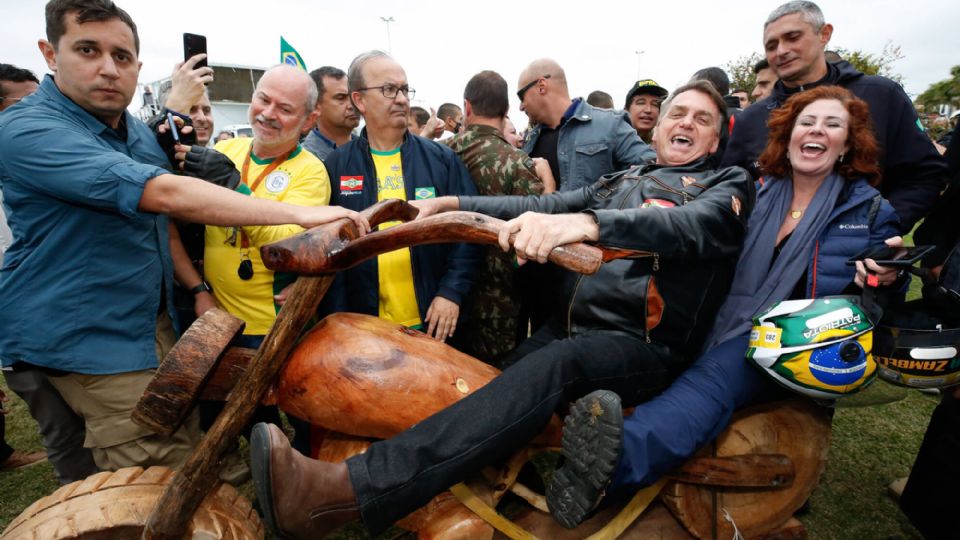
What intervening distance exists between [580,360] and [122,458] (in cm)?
210

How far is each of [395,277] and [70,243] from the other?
58.6 inches

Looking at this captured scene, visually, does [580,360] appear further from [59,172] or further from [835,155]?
[59,172]

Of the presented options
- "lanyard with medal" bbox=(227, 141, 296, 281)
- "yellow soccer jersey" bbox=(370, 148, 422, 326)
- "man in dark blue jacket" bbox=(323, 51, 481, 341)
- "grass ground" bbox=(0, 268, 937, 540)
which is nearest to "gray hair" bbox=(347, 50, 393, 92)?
"man in dark blue jacket" bbox=(323, 51, 481, 341)

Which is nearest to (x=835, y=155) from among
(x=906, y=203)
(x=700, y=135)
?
(x=700, y=135)

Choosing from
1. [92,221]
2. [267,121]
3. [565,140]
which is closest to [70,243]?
[92,221]

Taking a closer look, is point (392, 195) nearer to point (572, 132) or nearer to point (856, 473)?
point (572, 132)

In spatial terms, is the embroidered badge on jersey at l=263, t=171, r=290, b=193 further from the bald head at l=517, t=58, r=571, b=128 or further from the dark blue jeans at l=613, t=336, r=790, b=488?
the bald head at l=517, t=58, r=571, b=128

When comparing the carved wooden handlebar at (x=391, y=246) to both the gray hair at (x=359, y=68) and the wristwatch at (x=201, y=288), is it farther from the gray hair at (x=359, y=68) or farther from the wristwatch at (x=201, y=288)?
the gray hair at (x=359, y=68)

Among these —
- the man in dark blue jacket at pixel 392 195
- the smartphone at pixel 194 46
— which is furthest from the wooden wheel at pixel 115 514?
the smartphone at pixel 194 46

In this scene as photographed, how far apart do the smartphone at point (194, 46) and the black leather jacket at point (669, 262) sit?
2.35 m

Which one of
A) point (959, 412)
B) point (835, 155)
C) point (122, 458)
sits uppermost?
point (835, 155)

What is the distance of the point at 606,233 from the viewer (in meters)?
1.80

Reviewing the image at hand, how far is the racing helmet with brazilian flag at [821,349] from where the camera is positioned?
1835 mm

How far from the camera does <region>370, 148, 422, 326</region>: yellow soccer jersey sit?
2809 millimetres
